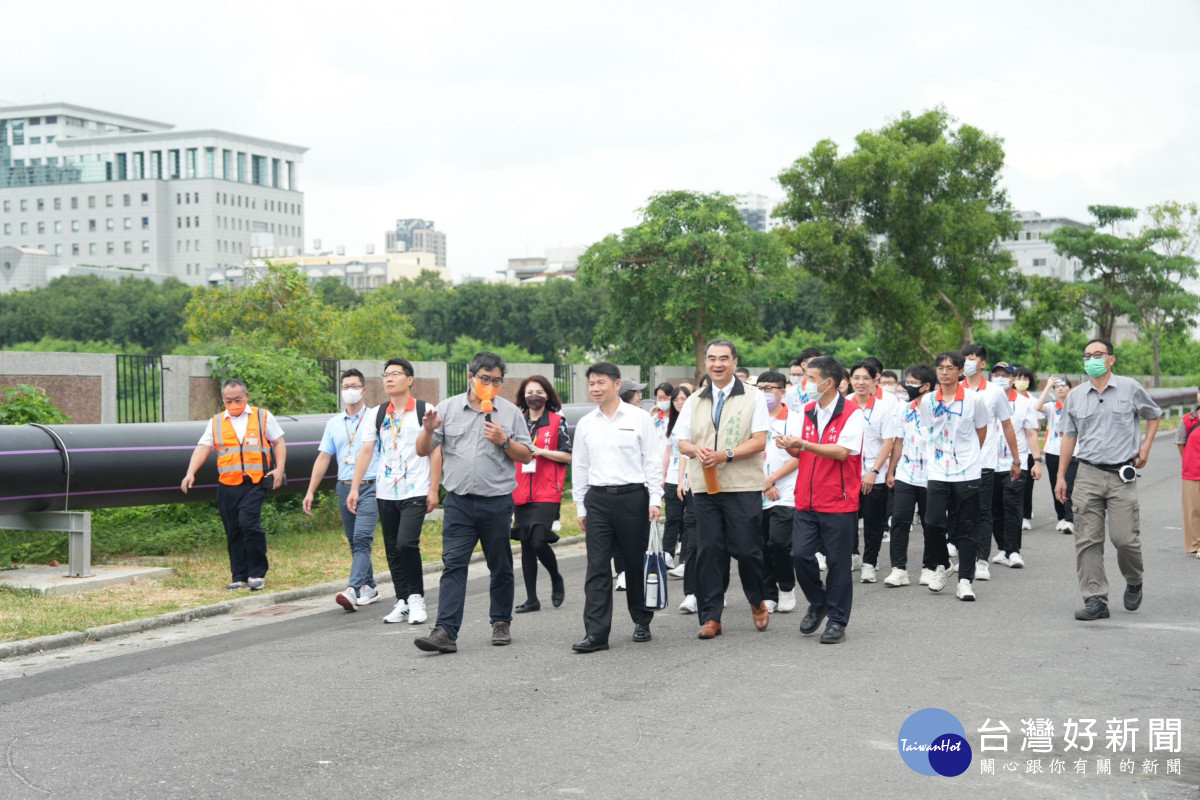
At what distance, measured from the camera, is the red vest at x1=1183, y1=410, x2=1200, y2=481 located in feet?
40.7

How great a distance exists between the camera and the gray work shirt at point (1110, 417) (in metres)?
8.67

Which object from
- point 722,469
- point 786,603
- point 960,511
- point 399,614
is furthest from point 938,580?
point 399,614

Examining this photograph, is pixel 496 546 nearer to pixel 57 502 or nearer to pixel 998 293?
pixel 57 502

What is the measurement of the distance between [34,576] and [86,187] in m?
185

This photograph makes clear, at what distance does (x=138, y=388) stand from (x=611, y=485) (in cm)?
892

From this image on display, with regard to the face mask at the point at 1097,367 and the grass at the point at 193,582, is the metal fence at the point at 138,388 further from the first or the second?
the face mask at the point at 1097,367

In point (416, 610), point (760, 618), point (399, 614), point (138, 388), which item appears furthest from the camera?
point (138, 388)

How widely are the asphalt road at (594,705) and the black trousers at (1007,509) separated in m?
2.14

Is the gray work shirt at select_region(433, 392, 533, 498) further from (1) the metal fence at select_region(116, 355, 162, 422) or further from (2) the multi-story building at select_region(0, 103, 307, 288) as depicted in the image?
(2) the multi-story building at select_region(0, 103, 307, 288)

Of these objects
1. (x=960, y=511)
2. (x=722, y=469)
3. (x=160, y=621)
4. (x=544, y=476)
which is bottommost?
(x=160, y=621)

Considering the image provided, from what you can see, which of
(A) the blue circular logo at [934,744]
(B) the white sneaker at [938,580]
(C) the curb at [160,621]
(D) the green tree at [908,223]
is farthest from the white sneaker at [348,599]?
(D) the green tree at [908,223]

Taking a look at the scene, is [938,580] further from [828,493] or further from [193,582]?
[193,582]

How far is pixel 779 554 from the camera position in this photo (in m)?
9.23

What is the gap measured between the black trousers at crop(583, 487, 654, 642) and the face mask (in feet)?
11.2
